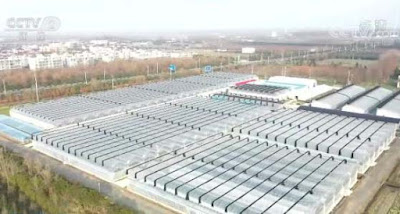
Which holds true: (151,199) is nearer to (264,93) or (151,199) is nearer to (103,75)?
(264,93)

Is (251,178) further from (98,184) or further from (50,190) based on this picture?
(50,190)

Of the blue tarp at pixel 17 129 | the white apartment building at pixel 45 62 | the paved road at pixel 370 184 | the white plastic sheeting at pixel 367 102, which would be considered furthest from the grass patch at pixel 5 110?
the white plastic sheeting at pixel 367 102

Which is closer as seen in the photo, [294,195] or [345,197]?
[294,195]

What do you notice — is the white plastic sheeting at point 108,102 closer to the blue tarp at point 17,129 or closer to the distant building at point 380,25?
the blue tarp at point 17,129

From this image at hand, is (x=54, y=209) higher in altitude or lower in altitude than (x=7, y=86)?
lower

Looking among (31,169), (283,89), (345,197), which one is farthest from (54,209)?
(283,89)

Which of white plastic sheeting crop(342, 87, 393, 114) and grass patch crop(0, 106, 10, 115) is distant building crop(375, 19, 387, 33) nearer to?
white plastic sheeting crop(342, 87, 393, 114)

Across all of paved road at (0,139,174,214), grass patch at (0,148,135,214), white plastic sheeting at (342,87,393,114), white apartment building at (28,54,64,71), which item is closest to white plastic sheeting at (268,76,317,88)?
white plastic sheeting at (342,87,393,114)
